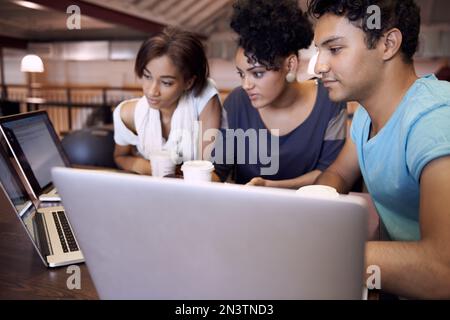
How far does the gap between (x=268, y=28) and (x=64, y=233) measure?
3.64ft

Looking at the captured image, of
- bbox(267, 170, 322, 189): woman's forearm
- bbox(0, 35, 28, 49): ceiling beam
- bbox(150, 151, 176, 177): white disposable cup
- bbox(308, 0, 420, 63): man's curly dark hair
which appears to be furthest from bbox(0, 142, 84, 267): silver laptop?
bbox(0, 35, 28, 49): ceiling beam

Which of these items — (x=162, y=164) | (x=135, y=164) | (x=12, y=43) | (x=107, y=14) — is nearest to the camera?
(x=162, y=164)

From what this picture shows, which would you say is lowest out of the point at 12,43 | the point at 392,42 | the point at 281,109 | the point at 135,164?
the point at 135,164

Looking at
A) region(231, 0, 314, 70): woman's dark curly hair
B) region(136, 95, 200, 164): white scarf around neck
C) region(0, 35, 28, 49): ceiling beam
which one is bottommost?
region(136, 95, 200, 164): white scarf around neck

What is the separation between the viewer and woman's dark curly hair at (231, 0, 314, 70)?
1525mm

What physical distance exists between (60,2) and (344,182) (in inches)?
181

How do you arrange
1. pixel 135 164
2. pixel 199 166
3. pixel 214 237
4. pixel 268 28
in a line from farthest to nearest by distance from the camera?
pixel 135 164 → pixel 268 28 → pixel 199 166 → pixel 214 237

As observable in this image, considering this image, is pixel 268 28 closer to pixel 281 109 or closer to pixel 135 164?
pixel 281 109

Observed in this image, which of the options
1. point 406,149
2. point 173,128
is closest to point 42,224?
point 173,128

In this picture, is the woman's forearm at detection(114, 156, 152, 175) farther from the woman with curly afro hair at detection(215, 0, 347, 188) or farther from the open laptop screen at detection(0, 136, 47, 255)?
the open laptop screen at detection(0, 136, 47, 255)

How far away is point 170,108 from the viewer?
1.82 m

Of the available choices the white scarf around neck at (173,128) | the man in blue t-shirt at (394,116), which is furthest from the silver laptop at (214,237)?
the white scarf around neck at (173,128)

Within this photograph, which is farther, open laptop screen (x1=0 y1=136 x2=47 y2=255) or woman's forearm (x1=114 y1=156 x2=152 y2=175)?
woman's forearm (x1=114 y1=156 x2=152 y2=175)

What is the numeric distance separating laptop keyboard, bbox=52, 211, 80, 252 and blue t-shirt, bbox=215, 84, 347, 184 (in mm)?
784
